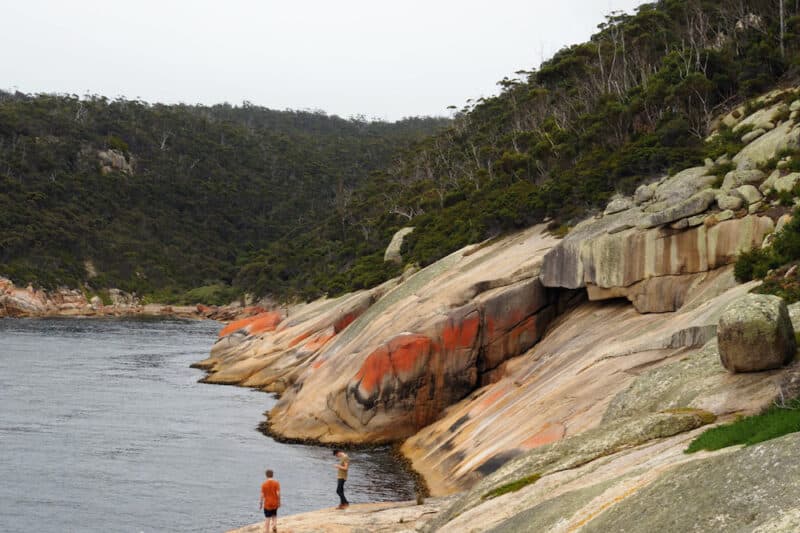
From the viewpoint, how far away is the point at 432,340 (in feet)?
118

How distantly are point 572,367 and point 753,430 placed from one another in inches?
574

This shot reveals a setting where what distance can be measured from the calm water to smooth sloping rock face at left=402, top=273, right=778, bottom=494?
7.63 feet

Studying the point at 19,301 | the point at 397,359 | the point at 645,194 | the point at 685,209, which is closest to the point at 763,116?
the point at 645,194

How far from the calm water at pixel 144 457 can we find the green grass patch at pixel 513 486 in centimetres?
1066

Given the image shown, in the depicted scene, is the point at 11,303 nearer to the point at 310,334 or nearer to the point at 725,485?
the point at 310,334

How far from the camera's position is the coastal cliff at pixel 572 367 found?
50.1 feet

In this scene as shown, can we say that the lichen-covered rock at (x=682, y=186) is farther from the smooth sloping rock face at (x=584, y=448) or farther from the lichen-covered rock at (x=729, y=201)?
the smooth sloping rock face at (x=584, y=448)

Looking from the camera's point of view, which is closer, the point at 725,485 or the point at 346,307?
the point at 725,485

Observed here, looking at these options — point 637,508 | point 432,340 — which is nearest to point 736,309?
point 637,508

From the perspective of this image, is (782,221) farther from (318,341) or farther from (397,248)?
(397,248)

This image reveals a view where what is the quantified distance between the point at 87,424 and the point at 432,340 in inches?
715

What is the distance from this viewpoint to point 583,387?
24.9m

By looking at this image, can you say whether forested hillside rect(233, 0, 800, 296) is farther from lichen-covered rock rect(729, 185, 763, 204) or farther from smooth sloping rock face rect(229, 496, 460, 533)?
smooth sloping rock face rect(229, 496, 460, 533)

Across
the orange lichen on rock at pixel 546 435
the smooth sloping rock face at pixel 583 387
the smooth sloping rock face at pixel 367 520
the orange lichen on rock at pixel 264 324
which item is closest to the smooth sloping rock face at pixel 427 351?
the smooth sloping rock face at pixel 583 387
